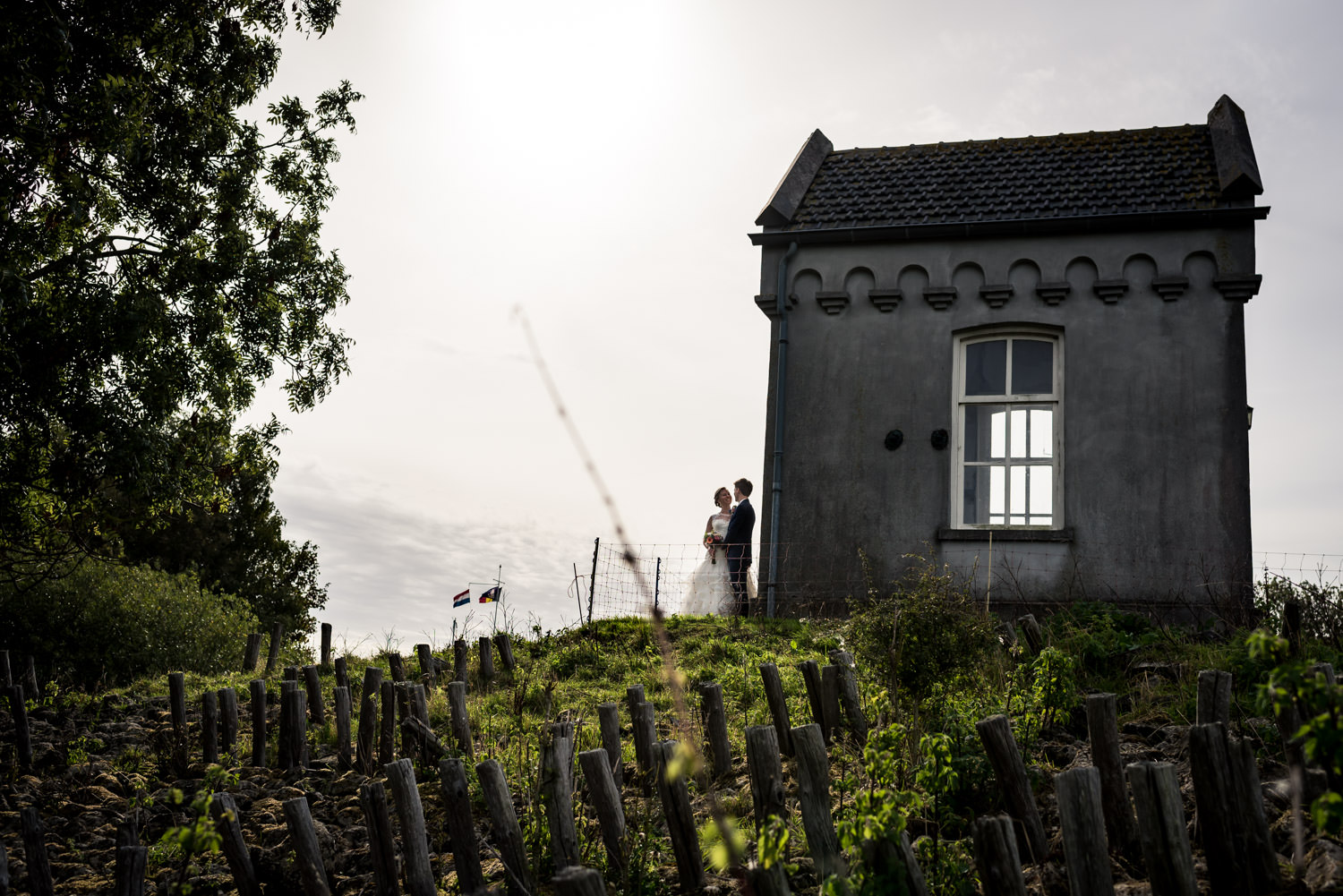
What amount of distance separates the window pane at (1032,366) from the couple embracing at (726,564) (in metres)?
3.39

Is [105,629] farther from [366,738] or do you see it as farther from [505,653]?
[366,738]

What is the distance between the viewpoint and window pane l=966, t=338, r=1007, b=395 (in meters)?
11.5

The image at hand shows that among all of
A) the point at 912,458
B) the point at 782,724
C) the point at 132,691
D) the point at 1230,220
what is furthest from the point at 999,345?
the point at 132,691

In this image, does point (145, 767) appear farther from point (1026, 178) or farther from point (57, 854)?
point (1026, 178)

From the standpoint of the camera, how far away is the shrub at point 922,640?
17.3ft

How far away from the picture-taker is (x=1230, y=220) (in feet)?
36.1

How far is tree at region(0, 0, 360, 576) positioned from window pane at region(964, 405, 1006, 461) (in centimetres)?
819

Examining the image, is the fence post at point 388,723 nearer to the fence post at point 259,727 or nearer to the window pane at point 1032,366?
the fence post at point 259,727

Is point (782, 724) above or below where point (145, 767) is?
above

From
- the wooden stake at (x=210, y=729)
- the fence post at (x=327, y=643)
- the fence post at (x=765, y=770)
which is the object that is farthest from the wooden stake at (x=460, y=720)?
the fence post at (x=327, y=643)

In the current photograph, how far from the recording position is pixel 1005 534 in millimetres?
10836

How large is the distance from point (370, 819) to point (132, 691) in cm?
715

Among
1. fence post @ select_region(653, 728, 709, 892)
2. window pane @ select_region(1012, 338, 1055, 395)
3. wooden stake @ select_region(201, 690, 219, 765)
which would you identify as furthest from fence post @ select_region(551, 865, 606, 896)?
window pane @ select_region(1012, 338, 1055, 395)

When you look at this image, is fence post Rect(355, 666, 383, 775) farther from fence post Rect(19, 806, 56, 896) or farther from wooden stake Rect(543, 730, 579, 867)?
wooden stake Rect(543, 730, 579, 867)
